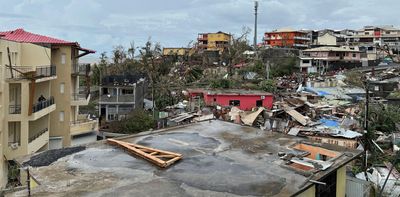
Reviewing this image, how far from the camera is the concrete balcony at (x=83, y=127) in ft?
83.5

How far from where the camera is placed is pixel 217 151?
39.5ft

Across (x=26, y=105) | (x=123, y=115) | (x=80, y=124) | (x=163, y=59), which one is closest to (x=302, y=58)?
(x=163, y=59)

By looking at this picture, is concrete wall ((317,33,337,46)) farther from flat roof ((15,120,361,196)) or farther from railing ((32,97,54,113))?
flat roof ((15,120,361,196))

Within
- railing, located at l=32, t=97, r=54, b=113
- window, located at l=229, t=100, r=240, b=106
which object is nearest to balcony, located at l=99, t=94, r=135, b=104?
window, located at l=229, t=100, r=240, b=106

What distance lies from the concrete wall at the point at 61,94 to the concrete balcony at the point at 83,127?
16.7 inches

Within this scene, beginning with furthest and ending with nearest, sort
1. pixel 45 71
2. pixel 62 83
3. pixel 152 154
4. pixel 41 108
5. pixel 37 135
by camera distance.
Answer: pixel 62 83
pixel 45 71
pixel 37 135
pixel 41 108
pixel 152 154

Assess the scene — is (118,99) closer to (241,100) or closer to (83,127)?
(83,127)

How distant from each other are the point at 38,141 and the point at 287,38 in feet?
223

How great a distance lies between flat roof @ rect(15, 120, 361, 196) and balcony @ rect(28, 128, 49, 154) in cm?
894

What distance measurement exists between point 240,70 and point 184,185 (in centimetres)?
4556

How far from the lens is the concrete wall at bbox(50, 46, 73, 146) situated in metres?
24.6

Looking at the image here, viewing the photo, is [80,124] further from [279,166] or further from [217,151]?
[279,166]

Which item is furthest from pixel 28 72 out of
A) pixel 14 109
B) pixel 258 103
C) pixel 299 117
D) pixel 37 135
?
pixel 258 103

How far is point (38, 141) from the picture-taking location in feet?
70.2
